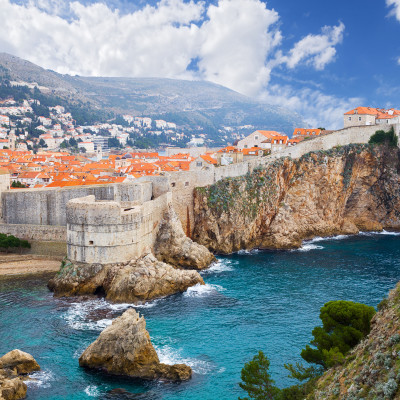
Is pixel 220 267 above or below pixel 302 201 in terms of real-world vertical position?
below

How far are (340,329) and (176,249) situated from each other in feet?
68.9

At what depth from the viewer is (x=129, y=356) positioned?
20766mm

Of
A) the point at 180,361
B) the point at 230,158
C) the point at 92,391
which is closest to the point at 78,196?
the point at 180,361

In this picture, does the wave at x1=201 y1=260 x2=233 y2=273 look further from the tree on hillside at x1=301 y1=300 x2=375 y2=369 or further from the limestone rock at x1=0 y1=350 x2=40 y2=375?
the tree on hillside at x1=301 y1=300 x2=375 y2=369

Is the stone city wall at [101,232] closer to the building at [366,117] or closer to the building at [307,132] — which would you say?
the building at [307,132]

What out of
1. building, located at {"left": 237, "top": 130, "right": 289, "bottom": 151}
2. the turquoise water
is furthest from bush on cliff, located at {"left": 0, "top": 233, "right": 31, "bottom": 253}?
building, located at {"left": 237, "top": 130, "right": 289, "bottom": 151}

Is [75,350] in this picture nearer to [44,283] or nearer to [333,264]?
[44,283]

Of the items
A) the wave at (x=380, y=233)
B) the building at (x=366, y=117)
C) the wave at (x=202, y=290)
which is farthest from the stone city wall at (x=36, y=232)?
the building at (x=366, y=117)

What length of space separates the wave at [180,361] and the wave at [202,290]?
7.74 metres

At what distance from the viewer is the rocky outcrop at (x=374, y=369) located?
9461mm

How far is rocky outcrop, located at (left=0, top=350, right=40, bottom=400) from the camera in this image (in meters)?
18.5

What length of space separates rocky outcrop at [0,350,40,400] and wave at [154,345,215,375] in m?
5.39

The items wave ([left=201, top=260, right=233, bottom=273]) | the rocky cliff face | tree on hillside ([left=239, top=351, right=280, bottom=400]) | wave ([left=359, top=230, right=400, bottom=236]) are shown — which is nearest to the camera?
tree on hillside ([left=239, top=351, right=280, bottom=400])

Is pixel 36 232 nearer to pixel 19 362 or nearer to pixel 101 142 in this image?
pixel 19 362
